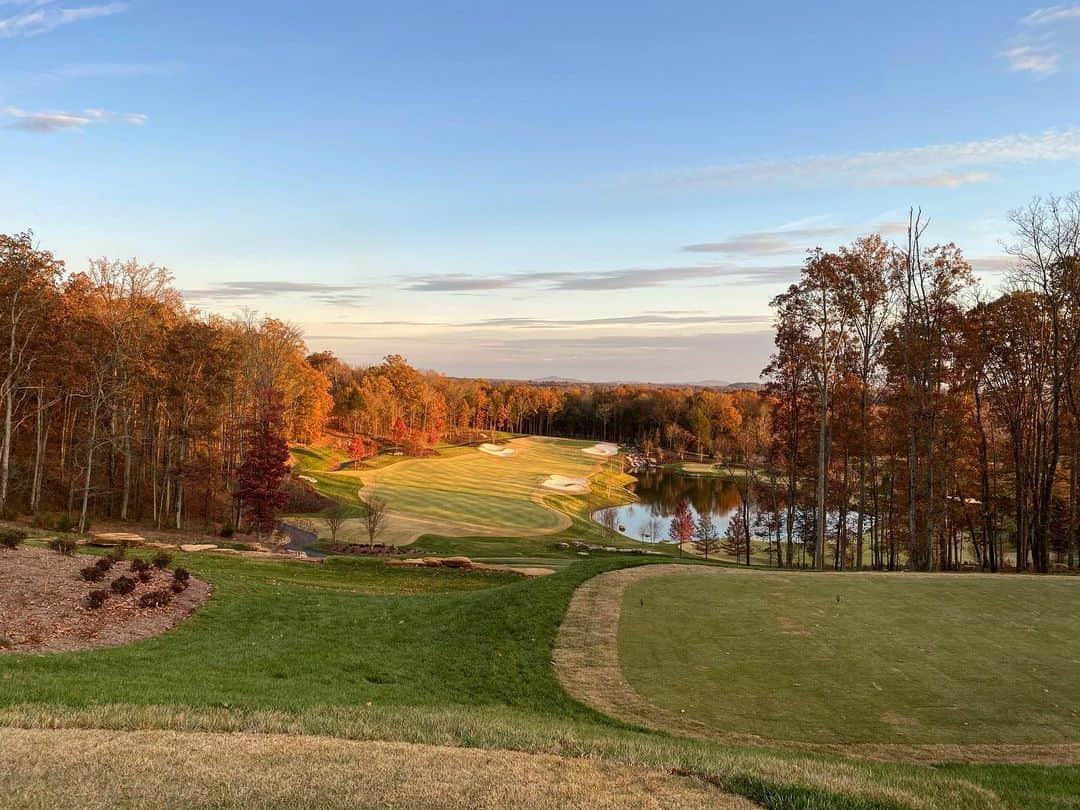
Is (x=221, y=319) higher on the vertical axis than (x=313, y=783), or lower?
higher

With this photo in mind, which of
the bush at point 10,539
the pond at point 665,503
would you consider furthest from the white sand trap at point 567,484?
the bush at point 10,539

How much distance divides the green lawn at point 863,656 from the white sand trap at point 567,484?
55219 mm

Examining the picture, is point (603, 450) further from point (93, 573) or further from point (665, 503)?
point (93, 573)

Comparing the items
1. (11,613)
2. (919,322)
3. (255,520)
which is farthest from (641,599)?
(255,520)

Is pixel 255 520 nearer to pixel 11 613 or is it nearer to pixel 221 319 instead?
pixel 221 319

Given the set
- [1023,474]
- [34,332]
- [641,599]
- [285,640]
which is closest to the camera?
[285,640]

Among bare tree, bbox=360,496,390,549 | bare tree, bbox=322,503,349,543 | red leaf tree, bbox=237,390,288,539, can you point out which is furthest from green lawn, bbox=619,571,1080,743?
red leaf tree, bbox=237,390,288,539

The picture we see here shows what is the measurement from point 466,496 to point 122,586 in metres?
44.5

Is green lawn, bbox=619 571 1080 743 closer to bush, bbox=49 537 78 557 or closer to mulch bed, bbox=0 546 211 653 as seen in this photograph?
mulch bed, bbox=0 546 211 653

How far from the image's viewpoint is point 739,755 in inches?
318

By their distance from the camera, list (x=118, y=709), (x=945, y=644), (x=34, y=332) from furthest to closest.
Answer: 1. (x=34, y=332)
2. (x=945, y=644)
3. (x=118, y=709)

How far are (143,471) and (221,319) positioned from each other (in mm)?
13985

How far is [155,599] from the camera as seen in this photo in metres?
14.9

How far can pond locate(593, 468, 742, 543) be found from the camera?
202ft
